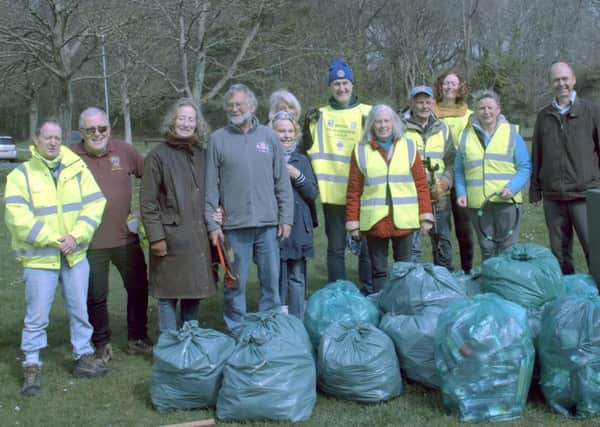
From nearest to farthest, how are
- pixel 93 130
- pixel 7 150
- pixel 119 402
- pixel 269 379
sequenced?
pixel 269 379 → pixel 119 402 → pixel 93 130 → pixel 7 150

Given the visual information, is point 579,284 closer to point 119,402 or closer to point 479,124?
point 479,124

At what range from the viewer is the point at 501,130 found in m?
5.32

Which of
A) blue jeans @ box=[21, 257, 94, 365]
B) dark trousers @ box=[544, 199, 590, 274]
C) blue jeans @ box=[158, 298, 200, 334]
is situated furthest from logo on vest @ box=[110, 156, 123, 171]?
dark trousers @ box=[544, 199, 590, 274]

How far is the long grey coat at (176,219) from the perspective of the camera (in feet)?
15.0

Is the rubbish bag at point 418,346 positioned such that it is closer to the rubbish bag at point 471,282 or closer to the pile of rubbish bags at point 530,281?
the pile of rubbish bags at point 530,281

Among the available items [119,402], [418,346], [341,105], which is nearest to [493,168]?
[341,105]

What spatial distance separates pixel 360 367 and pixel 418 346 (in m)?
0.42

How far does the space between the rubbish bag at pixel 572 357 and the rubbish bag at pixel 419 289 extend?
0.77m

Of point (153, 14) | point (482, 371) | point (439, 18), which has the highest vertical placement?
point (439, 18)

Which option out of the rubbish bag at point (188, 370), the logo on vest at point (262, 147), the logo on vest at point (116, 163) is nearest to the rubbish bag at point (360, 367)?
the rubbish bag at point (188, 370)

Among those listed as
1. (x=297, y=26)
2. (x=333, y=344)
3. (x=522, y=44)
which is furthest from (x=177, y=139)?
(x=522, y=44)

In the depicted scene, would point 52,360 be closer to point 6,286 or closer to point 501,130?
point 6,286

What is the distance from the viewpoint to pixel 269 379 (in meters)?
3.84

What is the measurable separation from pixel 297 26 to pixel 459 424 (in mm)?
17656
